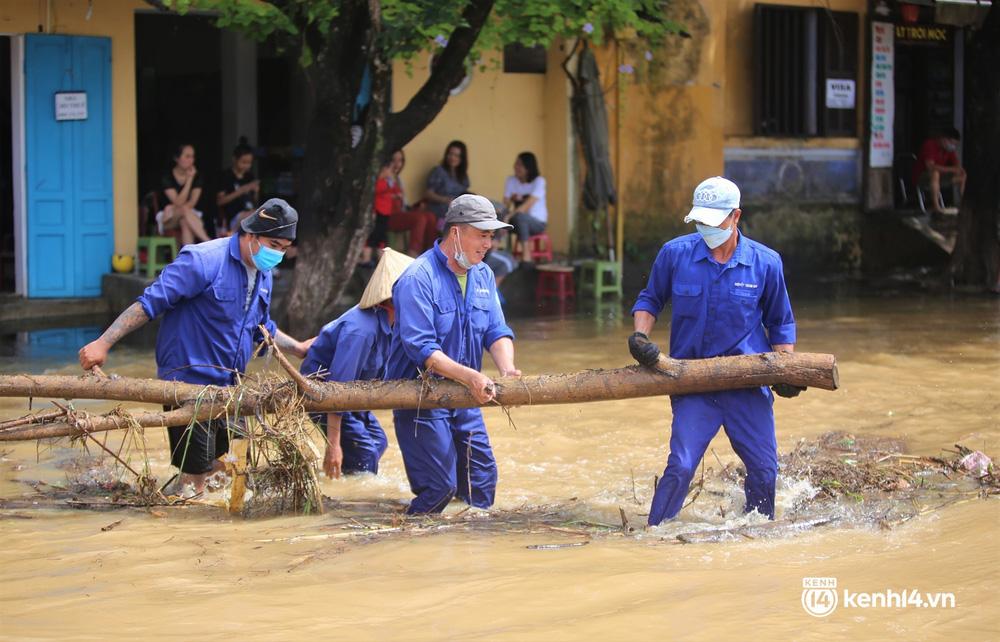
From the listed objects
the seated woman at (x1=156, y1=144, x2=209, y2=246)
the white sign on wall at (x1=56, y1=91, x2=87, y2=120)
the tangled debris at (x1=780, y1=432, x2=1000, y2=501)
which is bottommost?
the tangled debris at (x1=780, y1=432, x2=1000, y2=501)

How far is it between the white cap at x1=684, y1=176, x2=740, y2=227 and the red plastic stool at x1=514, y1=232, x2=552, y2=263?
9116 millimetres

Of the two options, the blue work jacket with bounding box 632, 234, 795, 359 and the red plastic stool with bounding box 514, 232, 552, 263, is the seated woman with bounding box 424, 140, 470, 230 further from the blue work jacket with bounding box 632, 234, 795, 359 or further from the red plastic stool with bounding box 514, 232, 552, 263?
the blue work jacket with bounding box 632, 234, 795, 359

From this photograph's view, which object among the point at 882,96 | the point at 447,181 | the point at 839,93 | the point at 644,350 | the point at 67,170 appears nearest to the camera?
the point at 644,350

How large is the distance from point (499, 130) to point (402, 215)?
216 cm

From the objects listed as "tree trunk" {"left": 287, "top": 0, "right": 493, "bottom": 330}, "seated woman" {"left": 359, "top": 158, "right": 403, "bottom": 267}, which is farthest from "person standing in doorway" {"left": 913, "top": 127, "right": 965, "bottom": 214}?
"tree trunk" {"left": 287, "top": 0, "right": 493, "bottom": 330}

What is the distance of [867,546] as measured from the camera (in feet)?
17.6

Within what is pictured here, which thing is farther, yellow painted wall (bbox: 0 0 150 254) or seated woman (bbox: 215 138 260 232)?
seated woman (bbox: 215 138 260 232)

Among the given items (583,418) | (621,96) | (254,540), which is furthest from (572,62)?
(254,540)

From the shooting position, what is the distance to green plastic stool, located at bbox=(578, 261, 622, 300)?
14883 millimetres

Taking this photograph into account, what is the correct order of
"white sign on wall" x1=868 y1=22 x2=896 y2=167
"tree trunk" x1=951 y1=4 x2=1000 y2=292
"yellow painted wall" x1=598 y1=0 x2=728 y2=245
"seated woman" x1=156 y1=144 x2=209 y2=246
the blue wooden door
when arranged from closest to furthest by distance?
the blue wooden door, "seated woman" x1=156 y1=144 x2=209 y2=246, "tree trunk" x1=951 y1=4 x2=1000 y2=292, "yellow painted wall" x1=598 y1=0 x2=728 y2=245, "white sign on wall" x1=868 y1=22 x2=896 y2=167

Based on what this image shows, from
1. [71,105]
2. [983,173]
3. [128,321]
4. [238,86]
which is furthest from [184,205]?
[983,173]

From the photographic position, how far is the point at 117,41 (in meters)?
13.5

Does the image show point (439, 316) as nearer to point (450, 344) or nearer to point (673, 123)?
point (450, 344)

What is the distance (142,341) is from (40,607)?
24.8 feet
